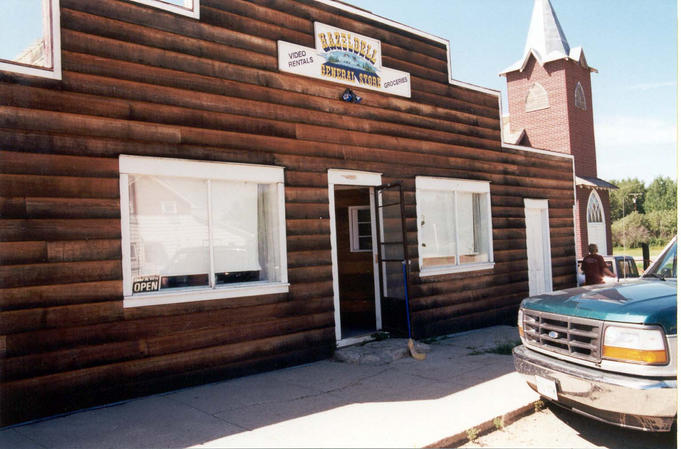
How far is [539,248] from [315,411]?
27.7ft

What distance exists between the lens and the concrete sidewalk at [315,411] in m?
4.40

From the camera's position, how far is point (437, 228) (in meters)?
9.36

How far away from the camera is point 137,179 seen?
5867mm

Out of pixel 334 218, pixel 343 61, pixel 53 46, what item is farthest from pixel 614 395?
pixel 53 46

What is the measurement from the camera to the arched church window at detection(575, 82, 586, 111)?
2279 cm

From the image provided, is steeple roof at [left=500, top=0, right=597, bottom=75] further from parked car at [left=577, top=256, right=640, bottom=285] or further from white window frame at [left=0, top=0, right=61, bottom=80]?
white window frame at [left=0, top=0, right=61, bottom=80]

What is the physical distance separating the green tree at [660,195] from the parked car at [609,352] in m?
70.3

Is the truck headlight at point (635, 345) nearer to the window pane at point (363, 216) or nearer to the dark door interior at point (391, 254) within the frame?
the dark door interior at point (391, 254)

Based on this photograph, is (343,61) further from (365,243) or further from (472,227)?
(472,227)

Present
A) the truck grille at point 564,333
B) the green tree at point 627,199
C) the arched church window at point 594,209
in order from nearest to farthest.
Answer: the truck grille at point 564,333 → the arched church window at point 594,209 → the green tree at point 627,199

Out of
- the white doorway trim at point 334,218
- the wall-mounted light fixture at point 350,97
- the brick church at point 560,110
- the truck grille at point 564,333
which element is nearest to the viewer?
the truck grille at point 564,333

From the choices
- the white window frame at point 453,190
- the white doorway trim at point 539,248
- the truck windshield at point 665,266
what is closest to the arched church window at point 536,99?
the white doorway trim at point 539,248

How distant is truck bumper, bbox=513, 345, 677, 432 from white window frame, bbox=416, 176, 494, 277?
4461mm

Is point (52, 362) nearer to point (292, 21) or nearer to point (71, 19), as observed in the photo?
point (71, 19)
